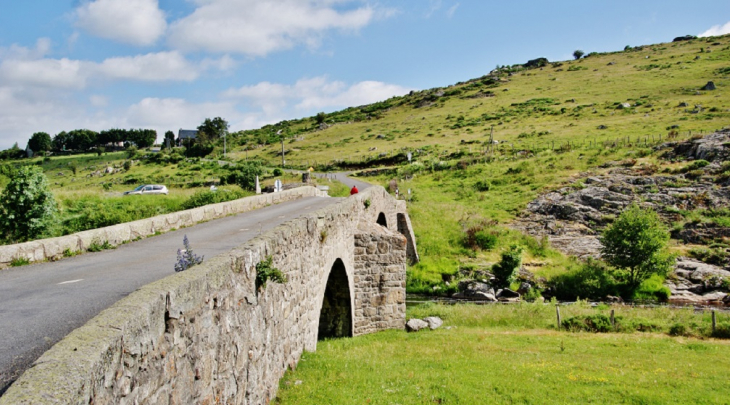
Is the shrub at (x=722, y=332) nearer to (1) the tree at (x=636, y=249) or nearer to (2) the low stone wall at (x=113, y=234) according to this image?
(1) the tree at (x=636, y=249)

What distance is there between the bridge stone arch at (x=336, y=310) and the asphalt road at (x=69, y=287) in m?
3.60

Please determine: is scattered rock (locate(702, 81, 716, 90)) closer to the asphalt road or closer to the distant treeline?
the asphalt road

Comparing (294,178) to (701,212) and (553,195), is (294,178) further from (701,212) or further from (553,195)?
(701,212)

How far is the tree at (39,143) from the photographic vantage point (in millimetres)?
121312

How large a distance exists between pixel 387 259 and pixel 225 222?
5.70 metres

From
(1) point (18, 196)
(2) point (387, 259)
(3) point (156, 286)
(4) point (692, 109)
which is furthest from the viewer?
(4) point (692, 109)

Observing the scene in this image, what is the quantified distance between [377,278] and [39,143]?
135m

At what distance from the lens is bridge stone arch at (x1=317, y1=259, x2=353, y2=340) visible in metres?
15.5

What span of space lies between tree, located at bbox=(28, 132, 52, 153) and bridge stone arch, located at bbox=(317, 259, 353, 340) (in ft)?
433

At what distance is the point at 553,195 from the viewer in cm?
4372

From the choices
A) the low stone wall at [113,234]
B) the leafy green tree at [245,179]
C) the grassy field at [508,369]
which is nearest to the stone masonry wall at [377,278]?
the grassy field at [508,369]

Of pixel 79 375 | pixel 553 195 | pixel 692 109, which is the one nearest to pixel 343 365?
pixel 79 375

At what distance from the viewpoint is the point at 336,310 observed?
16.1m

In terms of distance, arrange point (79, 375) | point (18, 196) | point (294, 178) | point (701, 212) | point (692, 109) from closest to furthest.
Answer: point (79, 375)
point (18, 196)
point (701, 212)
point (294, 178)
point (692, 109)
